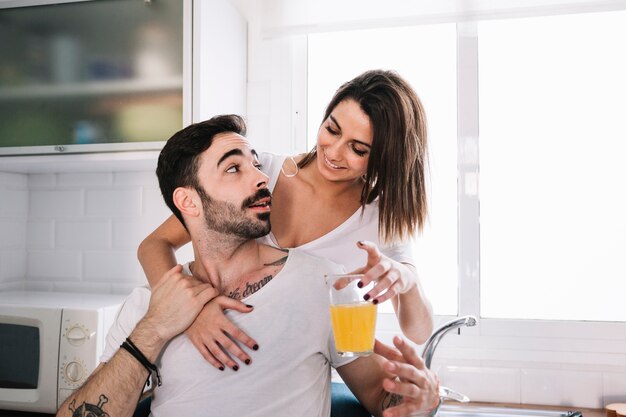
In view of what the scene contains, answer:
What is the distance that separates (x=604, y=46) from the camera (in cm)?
216

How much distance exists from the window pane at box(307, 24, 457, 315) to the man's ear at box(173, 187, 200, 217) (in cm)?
105

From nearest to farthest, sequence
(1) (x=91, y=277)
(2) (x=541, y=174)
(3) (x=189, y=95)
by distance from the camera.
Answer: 1. (3) (x=189, y=95)
2. (2) (x=541, y=174)
3. (1) (x=91, y=277)

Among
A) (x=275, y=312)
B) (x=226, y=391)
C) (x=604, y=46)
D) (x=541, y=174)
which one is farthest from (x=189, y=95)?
(x=604, y=46)

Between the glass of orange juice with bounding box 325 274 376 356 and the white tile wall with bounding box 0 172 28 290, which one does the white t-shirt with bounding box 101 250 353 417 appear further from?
the white tile wall with bounding box 0 172 28 290

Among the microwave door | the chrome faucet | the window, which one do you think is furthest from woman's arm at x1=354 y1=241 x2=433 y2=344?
the microwave door

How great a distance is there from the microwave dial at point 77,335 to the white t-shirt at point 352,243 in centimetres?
72

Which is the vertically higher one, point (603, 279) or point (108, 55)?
point (108, 55)

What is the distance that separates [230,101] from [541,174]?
4.02 ft

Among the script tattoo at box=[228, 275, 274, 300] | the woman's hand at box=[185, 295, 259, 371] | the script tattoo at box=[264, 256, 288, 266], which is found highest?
the script tattoo at box=[264, 256, 288, 266]

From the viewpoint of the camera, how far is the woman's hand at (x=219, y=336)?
125 cm

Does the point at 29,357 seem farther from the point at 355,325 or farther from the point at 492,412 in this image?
the point at 492,412

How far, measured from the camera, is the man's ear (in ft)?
4.72

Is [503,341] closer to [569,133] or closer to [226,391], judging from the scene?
[569,133]

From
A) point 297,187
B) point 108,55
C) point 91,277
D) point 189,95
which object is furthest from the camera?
point 91,277
